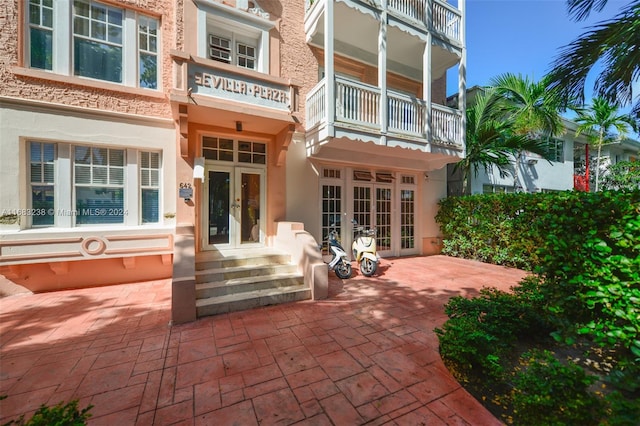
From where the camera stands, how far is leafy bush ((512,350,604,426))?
68.3 inches

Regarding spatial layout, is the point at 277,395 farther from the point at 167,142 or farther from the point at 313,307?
the point at 167,142

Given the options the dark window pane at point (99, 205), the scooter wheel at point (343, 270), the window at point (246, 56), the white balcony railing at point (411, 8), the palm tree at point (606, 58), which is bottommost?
the scooter wheel at point (343, 270)

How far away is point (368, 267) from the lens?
613 cm

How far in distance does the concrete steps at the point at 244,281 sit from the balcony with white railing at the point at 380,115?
336cm

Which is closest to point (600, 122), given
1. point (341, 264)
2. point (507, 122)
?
point (507, 122)

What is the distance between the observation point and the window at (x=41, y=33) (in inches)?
197

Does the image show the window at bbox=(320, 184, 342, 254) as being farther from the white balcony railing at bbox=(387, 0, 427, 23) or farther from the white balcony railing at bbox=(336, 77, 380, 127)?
the white balcony railing at bbox=(387, 0, 427, 23)

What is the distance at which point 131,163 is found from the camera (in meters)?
5.63

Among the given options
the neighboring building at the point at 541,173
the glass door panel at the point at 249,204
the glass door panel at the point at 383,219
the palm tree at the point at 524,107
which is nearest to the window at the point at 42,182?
the glass door panel at the point at 249,204

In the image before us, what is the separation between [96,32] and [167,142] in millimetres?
2645

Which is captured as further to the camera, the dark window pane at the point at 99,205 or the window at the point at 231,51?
the window at the point at 231,51

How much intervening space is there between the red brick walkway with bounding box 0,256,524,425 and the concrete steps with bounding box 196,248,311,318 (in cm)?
21

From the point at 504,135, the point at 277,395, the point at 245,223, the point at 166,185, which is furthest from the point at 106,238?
the point at 504,135

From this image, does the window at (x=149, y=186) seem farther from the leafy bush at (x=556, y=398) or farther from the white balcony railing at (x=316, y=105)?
the leafy bush at (x=556, y=398)
